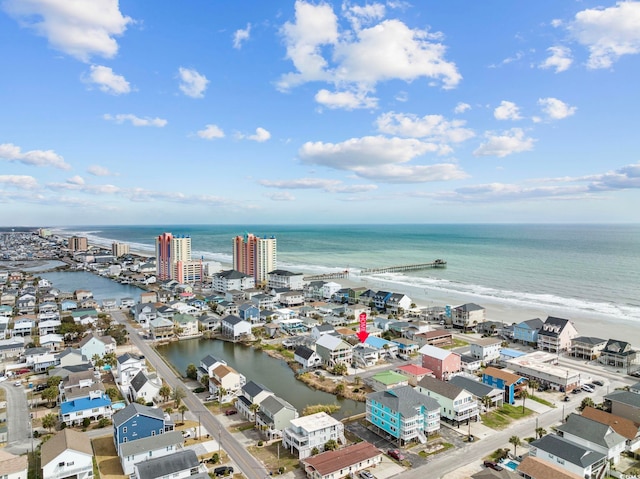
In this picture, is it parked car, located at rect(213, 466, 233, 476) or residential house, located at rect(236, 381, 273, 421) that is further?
residential house, located at rect(236, 381, 273, 421)

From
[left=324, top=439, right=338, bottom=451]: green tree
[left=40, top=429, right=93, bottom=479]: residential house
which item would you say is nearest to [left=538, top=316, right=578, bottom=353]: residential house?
[left=324, top=439, right=338, bottom=451]: green tree

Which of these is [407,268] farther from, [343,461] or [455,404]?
[343,461]

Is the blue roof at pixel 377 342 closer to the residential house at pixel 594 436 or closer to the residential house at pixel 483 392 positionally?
the residential house at pixel 483 392

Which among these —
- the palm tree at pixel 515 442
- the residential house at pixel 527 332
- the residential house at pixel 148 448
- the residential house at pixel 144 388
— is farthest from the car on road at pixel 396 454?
the residential house at pixel 527 332

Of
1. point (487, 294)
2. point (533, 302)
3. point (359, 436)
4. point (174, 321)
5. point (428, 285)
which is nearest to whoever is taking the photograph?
point (359, 436)

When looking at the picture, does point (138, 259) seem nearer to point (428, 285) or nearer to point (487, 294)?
point (428, 285)

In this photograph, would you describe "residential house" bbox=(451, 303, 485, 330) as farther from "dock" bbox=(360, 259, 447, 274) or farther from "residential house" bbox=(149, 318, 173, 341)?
"dock" bbox=(360, 259, 447, 274)

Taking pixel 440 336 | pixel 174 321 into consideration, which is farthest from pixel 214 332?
pixel 440 336
